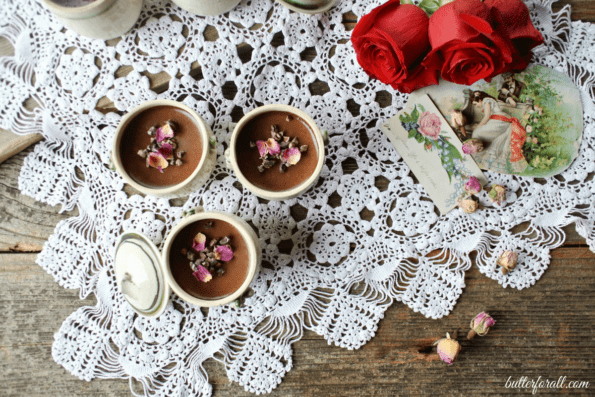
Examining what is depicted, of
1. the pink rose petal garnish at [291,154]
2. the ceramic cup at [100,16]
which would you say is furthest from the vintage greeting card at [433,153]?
the ceramic cup at [100,16]

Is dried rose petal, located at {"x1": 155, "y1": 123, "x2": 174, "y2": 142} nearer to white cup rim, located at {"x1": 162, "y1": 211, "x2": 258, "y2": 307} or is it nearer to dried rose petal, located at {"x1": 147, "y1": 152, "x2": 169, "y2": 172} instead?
dried rose petal, located at {"x1": 147, "y1": 152, "x2": 169, "y2": 172}

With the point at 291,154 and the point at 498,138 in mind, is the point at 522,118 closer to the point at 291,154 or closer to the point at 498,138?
the point at 498,138

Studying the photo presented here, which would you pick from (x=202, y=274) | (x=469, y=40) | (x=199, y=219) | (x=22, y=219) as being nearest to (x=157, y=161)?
(x=199, y=219)

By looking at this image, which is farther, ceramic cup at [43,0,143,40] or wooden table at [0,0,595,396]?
wooden table at [0,0,595,396]

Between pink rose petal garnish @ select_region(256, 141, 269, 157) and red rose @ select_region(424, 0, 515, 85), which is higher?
red rose @ select_region(424, 0, 515, 85)

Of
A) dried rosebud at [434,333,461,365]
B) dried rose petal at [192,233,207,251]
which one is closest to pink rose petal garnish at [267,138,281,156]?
dried rose petal at [192,233,207,251]
